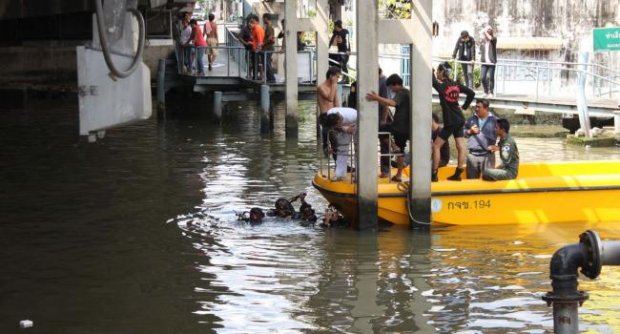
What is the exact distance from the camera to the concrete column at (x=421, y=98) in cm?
1511

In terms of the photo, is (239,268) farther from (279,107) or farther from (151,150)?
(279,107)

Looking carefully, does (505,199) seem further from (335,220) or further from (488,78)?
(488,78)

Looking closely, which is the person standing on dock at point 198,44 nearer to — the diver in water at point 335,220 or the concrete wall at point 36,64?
the concrete wall at point 36,64

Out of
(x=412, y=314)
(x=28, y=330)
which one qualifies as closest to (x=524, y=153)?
(x=412, y=314)

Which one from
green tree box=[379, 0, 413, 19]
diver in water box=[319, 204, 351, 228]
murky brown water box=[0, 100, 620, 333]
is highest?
green tree box=[379, 0, 413, 19]

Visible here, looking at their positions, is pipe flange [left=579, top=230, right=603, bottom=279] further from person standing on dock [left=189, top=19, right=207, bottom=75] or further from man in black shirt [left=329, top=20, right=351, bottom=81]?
person standing on dock [left=189, top=19, right=207, bottom=75]

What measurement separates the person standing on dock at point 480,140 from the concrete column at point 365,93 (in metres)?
1.65

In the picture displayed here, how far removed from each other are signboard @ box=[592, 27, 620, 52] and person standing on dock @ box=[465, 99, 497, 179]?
11048 millimetres

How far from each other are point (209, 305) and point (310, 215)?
4.55m

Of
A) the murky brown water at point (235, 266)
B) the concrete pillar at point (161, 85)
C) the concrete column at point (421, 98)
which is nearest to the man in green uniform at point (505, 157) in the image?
the murky brown water at point (235, 266)

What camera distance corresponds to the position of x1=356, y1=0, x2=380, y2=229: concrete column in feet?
49.0

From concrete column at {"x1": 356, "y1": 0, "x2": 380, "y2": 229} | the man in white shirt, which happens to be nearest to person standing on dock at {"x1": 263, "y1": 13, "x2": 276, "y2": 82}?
the man in white shirt

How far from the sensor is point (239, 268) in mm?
13711

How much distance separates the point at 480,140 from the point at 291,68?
11818 mm
